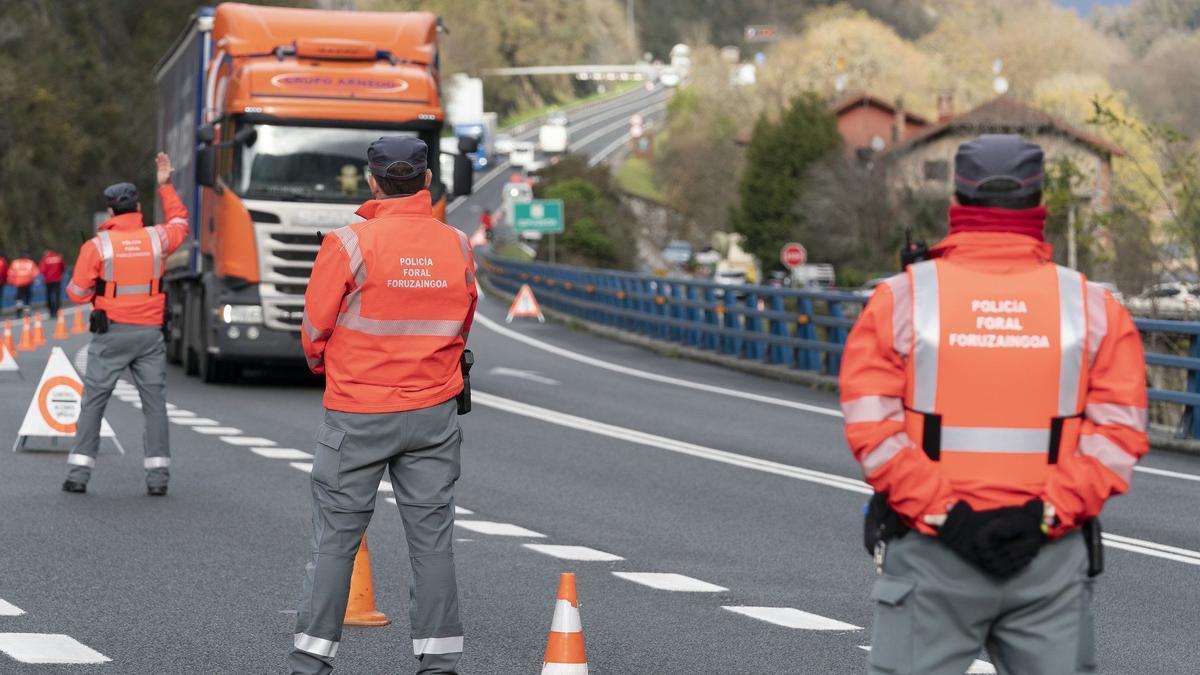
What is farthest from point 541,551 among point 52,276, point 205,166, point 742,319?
point 52,276

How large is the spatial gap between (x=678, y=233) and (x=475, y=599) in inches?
4449

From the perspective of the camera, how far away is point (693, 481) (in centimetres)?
1525

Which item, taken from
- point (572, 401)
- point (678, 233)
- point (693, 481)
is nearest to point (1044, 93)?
point (678, 233)

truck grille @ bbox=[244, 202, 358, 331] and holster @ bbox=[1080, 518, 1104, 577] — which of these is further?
truck grille @ bbox=[244, 202, 358, 331]

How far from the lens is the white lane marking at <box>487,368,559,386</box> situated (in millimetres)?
25562

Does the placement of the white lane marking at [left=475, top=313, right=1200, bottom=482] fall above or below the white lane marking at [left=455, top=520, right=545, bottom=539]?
below

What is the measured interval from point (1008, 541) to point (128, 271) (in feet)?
31.2

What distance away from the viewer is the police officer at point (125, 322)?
13133 millimetres

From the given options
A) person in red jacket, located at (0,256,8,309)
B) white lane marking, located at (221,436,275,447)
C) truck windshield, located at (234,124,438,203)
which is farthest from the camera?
person in red jacket, located at (0,256,8,309)

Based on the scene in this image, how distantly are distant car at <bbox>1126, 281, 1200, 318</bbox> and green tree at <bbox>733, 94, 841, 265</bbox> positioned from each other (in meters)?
70.4

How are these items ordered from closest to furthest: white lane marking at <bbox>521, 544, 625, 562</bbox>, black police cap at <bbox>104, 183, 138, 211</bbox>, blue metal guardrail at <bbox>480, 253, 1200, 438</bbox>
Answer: white lane marking at <bbox>521, 544, 625, 562</bbox> < black police cap at <bbox>104, 183, 138, 211</bbox> < blue metal guardrail at <bbox>480, 253, 1200, 438</bbox>

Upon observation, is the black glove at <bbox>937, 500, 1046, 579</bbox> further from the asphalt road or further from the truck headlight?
the truck headlight

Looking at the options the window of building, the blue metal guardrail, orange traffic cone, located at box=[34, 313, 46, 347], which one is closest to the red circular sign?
the window of building

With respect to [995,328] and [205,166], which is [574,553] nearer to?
[995,328]
